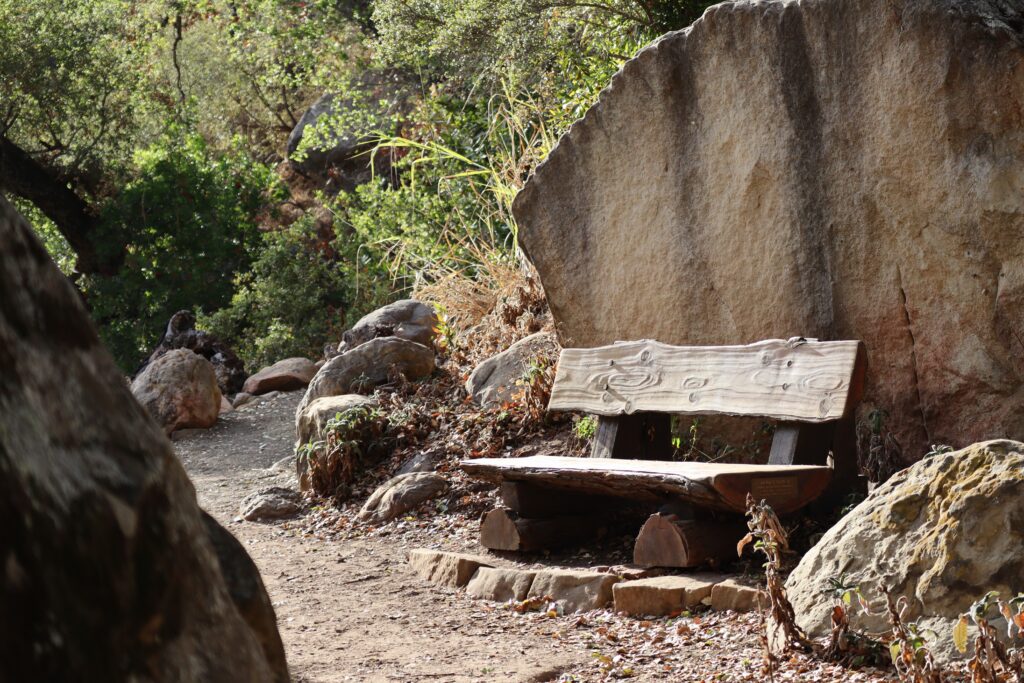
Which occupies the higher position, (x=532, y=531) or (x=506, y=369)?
(x=506, y=369)

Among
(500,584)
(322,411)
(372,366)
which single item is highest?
(372,366)

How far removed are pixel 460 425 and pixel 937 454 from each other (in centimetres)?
396

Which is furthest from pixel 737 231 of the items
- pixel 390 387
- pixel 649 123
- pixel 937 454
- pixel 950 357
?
pixel 390 387

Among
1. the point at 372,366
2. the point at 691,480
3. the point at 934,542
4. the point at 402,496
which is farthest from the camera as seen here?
the point at 372,366

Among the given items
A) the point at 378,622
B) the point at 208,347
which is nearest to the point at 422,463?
the point at 378,622

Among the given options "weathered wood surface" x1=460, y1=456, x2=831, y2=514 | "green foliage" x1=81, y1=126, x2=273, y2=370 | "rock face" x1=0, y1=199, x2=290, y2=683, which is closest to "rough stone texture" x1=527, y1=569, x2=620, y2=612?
"weathered wood surface" x1=460, y1=456, x2=831, y2=514

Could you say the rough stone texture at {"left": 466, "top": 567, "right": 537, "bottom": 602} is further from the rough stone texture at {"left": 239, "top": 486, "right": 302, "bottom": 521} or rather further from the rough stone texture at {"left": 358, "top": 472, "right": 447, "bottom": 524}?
the rough stone texture at {"left": 239, "top": 486, "right": 302, "bottom": 521}

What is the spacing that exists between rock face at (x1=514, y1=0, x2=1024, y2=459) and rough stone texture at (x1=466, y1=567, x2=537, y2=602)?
1540 mm

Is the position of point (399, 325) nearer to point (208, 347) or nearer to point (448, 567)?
point (208, 347)

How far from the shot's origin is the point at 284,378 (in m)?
10.9

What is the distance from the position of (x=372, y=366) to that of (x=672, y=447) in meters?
3.42

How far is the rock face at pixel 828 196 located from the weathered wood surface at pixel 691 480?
873mm

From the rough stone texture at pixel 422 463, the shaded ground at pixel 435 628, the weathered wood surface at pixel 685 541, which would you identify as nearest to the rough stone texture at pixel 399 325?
the rough stone texture at pixel 422 463

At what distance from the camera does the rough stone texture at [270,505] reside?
6.84 meters
